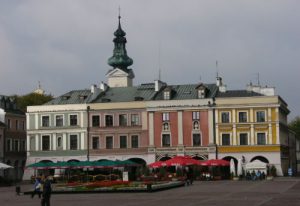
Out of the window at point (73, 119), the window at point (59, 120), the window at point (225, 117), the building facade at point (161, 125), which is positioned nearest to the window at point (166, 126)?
the building facade at point (161, 125)

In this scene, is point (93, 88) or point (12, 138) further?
point (12, 138)

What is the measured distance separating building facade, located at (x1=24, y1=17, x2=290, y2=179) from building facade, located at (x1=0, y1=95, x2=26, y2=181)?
3866 mm

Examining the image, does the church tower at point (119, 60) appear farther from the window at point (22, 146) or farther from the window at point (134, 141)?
the window at point (134, 141)

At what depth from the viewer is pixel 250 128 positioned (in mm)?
80062

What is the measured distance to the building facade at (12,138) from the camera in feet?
292

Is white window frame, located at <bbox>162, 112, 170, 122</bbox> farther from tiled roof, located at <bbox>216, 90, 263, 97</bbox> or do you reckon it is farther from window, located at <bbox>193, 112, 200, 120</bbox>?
tiled roof, located at <bbox>216, 90, 263, 97</bbox>

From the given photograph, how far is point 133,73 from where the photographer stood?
106 metres

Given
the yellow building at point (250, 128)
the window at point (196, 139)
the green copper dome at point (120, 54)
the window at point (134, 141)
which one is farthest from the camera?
the green copper dome at point (120, 54)

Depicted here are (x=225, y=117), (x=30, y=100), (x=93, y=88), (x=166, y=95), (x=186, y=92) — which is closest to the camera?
(x=225, y=117)

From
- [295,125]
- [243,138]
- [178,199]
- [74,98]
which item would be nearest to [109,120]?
[74,98]

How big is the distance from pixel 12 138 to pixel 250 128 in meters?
34.3

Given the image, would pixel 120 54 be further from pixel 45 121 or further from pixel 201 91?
pixel 201 91

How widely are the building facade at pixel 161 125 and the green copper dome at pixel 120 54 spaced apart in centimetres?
1446

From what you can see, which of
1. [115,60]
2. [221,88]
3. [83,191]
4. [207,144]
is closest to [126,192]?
[83,191]
